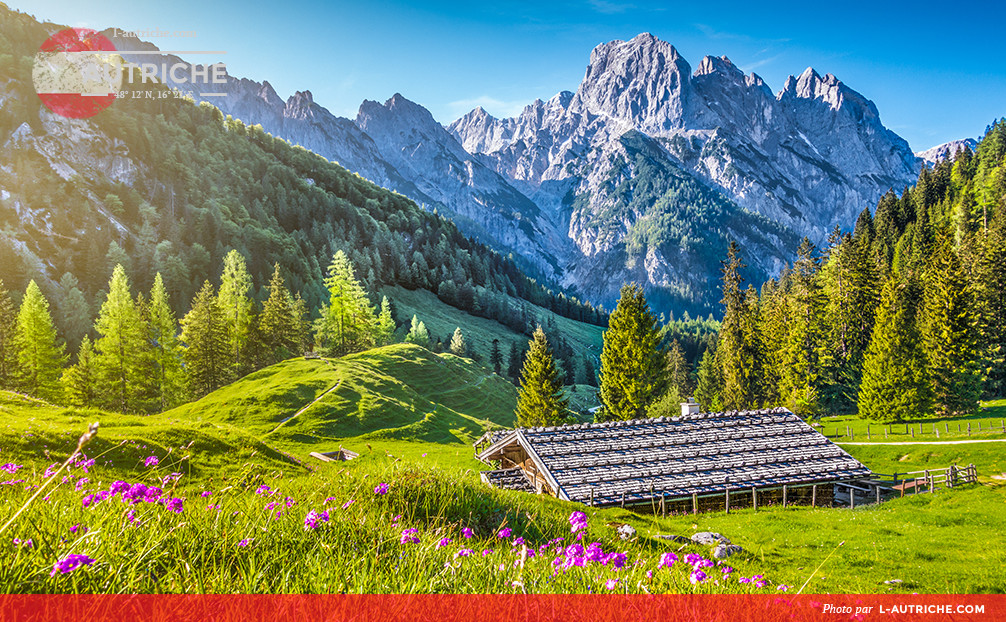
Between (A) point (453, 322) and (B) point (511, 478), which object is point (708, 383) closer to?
(B) point (511, 478)

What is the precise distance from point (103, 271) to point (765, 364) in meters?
123

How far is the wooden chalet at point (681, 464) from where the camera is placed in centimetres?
2620

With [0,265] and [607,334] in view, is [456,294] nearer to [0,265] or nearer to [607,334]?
[0,265]

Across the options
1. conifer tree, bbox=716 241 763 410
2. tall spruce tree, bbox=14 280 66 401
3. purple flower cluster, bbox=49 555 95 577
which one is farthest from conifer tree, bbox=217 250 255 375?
purple flower cluster, bbox=49 555 95 577

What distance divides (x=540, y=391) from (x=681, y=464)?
2412 centimetres

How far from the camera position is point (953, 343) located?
51.5m

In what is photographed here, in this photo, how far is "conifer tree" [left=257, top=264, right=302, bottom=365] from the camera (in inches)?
2724

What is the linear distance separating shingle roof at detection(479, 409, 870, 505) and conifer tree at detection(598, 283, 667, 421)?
15051 millimetres

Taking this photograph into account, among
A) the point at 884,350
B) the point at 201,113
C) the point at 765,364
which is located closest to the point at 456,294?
the point at 201,113

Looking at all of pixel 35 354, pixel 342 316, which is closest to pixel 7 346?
pixel 35 354

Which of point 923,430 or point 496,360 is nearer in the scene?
point 923,430

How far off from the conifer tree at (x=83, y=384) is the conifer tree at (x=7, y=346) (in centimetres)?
469

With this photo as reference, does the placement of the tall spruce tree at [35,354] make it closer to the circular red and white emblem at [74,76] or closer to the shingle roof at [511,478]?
the shingle roof at [511,478]

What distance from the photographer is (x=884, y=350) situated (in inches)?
1959
